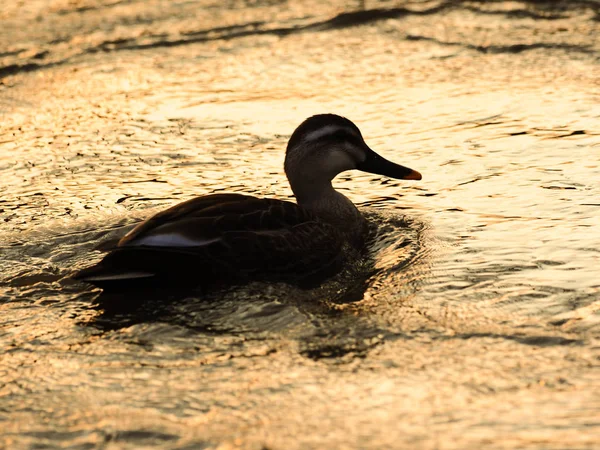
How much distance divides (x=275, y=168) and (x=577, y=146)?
91.7 inches

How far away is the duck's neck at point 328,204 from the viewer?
7.68m

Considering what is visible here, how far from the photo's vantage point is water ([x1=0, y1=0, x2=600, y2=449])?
16.5 feet

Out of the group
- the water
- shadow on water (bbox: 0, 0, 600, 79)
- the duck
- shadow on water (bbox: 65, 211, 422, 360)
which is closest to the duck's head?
the duck

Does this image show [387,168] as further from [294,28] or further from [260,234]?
[294,28]

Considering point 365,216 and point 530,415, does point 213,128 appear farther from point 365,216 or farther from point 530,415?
point 530,415

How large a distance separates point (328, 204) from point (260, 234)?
1093 mm

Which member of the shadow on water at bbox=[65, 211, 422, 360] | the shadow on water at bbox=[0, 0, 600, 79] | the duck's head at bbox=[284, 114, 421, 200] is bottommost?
the shadow on water at bbox=[65, 211, 422, 360]

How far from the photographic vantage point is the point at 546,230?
7254 mm

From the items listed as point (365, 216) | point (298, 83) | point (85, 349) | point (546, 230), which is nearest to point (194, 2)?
point (298, 83)

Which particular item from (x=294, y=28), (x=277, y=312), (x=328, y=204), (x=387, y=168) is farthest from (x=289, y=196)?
(x=294, y=28)

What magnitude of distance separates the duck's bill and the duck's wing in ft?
3.11

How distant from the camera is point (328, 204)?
25.5 feet

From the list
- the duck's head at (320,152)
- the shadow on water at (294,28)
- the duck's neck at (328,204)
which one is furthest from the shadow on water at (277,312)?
the shadow on water at (294,28)

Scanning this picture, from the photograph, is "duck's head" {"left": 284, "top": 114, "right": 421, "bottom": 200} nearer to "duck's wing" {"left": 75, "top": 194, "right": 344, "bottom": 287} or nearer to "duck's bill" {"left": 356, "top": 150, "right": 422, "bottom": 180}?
"duck's bill" {"left": 356, "top": 150, "right": 422, "bottom": 180}
